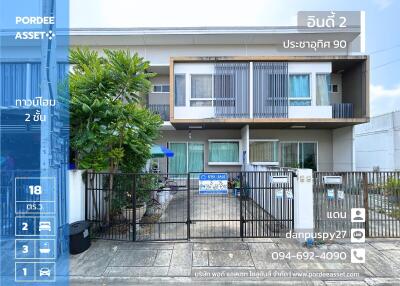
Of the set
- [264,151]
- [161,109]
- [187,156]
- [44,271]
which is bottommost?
[44,271]

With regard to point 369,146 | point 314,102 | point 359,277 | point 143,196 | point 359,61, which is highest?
point 359,61

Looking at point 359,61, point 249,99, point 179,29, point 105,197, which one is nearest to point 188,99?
point 249,99

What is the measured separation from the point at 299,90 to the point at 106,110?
10033 millimetres

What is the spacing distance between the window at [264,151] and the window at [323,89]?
3.38 meters

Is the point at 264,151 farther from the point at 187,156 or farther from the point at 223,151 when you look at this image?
the point at 187,156

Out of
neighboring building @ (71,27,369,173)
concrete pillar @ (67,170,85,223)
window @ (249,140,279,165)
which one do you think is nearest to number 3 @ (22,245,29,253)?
concrete pillar @ (67,170,85,223)

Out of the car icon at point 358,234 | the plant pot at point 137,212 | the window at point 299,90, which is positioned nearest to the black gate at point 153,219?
the plant pot at point 137,212

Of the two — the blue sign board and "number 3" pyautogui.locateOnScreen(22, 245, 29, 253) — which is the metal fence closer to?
the blue sign board

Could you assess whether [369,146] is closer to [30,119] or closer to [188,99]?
[188,99]

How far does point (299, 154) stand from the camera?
48.2 ft

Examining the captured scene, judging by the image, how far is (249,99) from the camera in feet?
39.9

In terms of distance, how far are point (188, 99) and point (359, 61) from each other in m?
9.10

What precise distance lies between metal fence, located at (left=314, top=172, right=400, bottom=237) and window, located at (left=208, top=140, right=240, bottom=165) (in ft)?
27.0

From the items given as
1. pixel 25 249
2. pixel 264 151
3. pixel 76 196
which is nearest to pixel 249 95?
pixel 264 151
